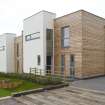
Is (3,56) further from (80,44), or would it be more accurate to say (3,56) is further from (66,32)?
(80,44)

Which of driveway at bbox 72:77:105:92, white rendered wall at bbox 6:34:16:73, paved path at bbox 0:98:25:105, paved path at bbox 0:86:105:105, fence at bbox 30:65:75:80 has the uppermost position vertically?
white rendered wall at bbox 6:34:16:73

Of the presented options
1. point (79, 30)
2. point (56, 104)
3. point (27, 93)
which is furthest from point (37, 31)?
point (56, 104)

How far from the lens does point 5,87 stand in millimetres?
10328

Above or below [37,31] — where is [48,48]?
below

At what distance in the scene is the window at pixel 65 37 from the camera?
14656 millimetres

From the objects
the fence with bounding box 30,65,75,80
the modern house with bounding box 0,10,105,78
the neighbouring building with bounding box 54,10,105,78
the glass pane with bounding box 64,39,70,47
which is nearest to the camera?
the neighbouring building with bounding box 54,10,105,78

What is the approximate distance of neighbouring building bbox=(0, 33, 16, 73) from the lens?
2448 centimetres

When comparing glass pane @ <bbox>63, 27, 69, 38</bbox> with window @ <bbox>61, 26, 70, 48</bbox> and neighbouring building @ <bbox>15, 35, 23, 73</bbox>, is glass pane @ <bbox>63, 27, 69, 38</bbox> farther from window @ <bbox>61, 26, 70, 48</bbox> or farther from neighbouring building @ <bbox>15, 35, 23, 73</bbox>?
neighbouring building @ <bbox>15, 35, 23, 73</bbox>

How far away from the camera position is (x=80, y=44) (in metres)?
13.3

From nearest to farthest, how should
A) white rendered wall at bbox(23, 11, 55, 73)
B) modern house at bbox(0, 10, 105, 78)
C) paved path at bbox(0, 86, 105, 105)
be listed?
paved path at bbox(0, 86, 105, 105) → modern house at bbox(0, 10, 105, 78) → white rendered wall at bbox(23, 11, 55, 73)

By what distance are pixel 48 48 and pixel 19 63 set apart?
876 centimetres

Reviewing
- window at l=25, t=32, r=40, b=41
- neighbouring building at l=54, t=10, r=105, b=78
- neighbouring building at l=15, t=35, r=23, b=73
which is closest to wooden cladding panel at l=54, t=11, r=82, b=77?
neighbouring building at l=54, t=10, r=105, b=78

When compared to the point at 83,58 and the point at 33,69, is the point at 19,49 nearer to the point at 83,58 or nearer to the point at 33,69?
the point at 33,69

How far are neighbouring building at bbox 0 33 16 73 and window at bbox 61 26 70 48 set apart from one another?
11614mm
